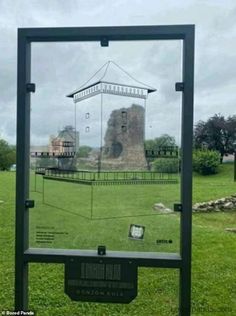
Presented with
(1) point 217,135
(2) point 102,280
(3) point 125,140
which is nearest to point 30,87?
(3) point 125,140

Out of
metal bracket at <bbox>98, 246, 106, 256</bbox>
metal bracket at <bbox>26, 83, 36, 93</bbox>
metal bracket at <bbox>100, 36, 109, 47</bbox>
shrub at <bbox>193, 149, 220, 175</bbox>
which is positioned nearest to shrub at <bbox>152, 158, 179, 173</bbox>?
metal bracket at <bbox>98, 246, 106, 256</bbox>

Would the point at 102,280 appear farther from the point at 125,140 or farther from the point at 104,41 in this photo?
Answer: the point at 104,41

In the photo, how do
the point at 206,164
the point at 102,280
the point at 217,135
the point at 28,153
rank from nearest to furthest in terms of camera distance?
the point at 102,280 → the point at 28,153 → the point at 206,164 → the point at 217,135

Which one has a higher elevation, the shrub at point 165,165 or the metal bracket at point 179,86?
the metal bracket at point 179,86

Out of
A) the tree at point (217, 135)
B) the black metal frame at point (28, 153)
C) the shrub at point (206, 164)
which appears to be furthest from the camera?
the tree at point (217, 135)

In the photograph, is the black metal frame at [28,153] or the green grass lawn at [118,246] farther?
the green grass lawn at [118,246]

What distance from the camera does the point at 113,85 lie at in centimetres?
271

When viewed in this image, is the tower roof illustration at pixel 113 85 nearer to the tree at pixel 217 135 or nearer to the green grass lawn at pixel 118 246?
the green grass lawn at pixel 118 246

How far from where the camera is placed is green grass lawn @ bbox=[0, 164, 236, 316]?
2.64 meters

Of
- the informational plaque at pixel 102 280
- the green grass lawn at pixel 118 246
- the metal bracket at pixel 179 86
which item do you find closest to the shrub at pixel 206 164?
the green grass lawn at pixel 118 246

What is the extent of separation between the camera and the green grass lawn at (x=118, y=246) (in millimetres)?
2637

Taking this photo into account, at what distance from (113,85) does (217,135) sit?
28917 millimetres

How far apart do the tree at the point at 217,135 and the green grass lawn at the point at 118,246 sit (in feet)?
84.8

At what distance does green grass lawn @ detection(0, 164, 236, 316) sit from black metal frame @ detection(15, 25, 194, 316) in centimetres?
8
